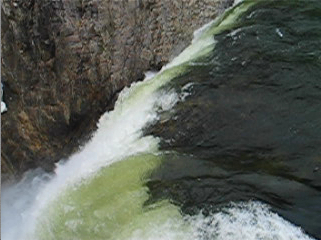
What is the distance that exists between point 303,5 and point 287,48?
49.0 inches

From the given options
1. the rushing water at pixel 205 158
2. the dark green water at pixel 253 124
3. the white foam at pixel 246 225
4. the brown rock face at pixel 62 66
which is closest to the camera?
the white foam at pixel 246 225

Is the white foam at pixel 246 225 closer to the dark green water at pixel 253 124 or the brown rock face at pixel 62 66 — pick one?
the dark green water at pixel 253 124

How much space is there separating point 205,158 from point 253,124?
0.69 m

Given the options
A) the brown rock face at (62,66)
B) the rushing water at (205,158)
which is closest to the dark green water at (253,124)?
the rushing water at (205,158)

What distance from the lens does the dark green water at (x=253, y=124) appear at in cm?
396

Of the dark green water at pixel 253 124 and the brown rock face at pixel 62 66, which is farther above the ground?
the brown rock face at pixel 62 66

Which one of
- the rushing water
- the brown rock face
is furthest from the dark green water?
the brown rock face

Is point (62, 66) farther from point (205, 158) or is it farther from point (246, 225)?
point (246, 225)

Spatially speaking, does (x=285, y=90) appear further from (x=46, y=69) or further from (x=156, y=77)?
(x=46, y=69)

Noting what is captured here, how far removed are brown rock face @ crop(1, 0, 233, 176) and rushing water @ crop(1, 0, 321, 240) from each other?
21cm

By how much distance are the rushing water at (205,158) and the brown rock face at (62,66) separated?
21cm

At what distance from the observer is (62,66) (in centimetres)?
505

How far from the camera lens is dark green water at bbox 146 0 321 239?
396 cm

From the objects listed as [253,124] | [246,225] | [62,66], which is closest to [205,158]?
[253,124]
